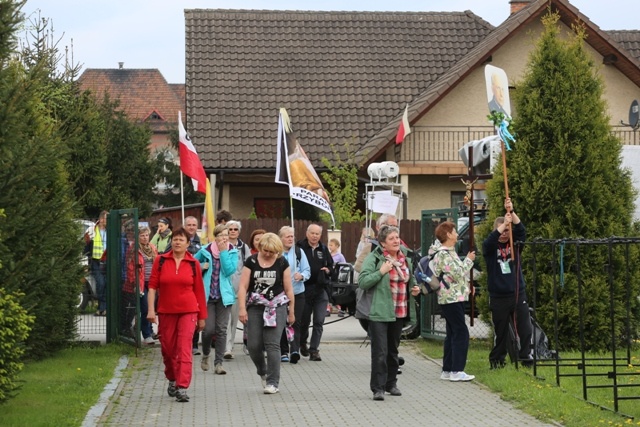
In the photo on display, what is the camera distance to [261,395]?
12.7m

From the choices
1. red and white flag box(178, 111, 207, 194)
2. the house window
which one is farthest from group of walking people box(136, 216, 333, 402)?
the house window

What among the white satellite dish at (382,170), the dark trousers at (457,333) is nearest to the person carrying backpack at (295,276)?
the dark trousers at (457,333)

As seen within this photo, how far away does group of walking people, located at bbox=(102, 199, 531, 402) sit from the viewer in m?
12.5

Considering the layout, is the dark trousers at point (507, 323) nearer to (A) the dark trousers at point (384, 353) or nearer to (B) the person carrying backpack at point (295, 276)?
(A) the dark trousers at point (384, 353)

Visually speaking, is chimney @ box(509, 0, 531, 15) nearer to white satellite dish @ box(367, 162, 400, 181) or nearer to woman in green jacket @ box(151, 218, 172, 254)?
white satellite dish @ box(367, 162, 400, 181)

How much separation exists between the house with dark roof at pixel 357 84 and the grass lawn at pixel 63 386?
17.8 m

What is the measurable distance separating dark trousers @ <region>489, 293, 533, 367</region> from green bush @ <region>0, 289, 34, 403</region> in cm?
578

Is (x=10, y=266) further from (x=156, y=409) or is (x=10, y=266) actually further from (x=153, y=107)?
(x=153, y=107)

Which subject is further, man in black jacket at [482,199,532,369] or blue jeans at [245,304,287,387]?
man in black jacket at [482,199,532,369]

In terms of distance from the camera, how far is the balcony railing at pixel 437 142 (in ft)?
113

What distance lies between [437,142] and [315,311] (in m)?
18.8

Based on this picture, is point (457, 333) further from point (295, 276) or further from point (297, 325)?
point (297, 325)

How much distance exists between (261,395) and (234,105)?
24112 millimetres

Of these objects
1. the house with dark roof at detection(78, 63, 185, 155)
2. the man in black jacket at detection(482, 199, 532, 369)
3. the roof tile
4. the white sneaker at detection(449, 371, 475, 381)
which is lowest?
the white sneaker at detection(449, 371, 475, 381)
